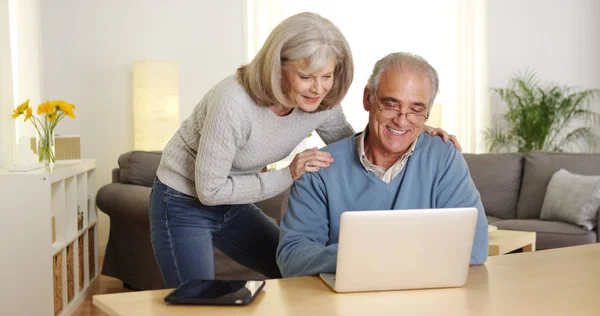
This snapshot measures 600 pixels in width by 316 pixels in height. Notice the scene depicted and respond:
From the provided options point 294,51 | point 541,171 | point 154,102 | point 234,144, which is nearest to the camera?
point 294,51

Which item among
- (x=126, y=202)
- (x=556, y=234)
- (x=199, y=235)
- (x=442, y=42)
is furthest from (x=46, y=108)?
(x=442, y=42)

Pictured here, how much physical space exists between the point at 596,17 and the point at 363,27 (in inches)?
89.7

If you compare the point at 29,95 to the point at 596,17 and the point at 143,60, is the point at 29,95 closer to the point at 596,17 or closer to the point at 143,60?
the point at 143,60

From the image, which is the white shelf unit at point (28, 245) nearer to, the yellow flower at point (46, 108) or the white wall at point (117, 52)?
the yellow flower at point (46, 108)

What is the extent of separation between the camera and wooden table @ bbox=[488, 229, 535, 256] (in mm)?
3902

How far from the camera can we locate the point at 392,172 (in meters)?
2.15

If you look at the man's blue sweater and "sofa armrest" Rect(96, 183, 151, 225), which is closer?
the man's blue sweater

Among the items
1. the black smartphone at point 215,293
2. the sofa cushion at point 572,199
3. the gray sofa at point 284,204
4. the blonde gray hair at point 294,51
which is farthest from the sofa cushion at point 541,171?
the black smartphone at point 215,293

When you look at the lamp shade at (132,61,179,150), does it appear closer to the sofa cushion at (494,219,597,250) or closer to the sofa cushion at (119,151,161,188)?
the sofa cushion at (119,151,161,188)

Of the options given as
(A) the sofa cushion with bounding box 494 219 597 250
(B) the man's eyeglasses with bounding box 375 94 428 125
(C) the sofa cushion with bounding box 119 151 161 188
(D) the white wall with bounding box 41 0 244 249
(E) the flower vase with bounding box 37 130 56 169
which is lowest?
(A) the sofa cushion with bounding box 494 219 597 250

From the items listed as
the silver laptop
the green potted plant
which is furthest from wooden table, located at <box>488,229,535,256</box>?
the green potted plant

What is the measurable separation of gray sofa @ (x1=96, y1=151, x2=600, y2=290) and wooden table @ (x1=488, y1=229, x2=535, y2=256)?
0.40m

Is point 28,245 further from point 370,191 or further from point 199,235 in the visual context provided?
point 370,191

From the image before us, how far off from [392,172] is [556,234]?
2.79 meters
